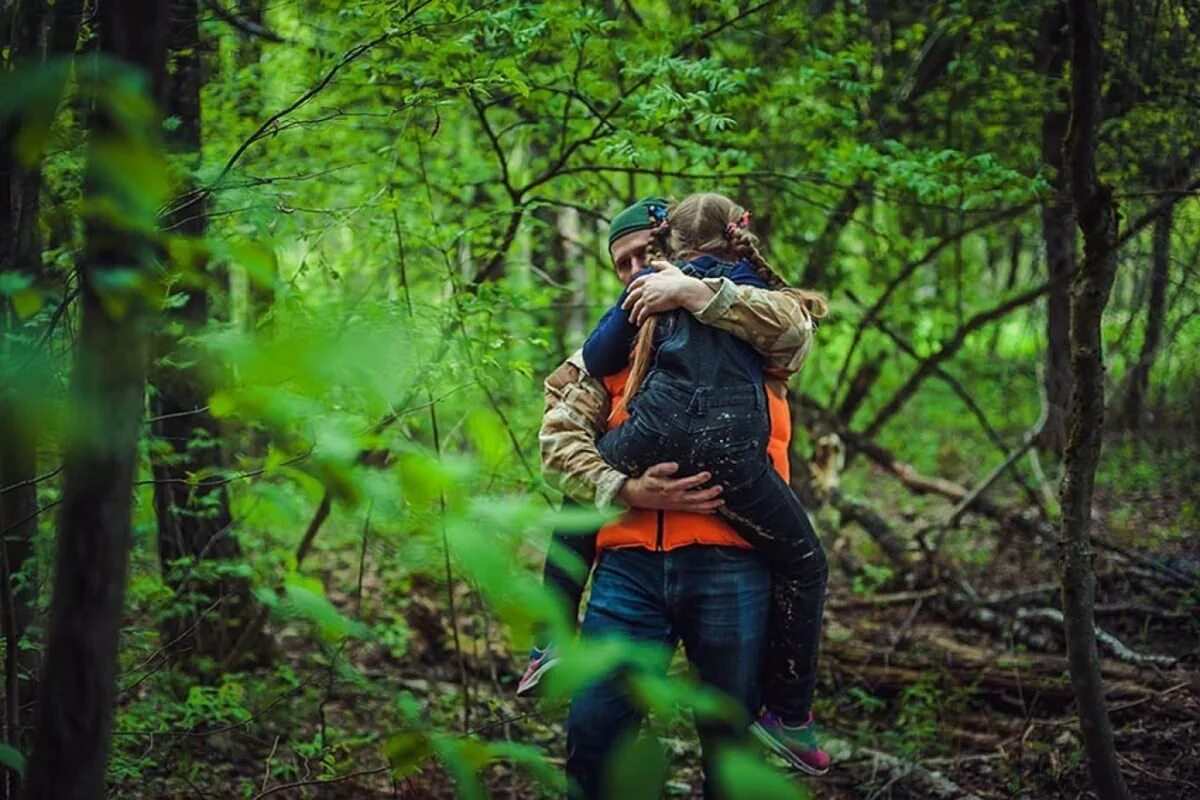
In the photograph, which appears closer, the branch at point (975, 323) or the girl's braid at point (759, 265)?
the girl's braid at point (759, 265)

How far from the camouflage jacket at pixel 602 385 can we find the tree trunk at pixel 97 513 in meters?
1.67

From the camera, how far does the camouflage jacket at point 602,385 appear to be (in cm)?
278

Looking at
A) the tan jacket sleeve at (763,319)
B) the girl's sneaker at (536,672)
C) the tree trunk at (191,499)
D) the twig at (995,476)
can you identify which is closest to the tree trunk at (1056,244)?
the twig at (995,476)

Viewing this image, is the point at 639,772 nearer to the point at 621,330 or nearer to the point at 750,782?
the point at 750,782

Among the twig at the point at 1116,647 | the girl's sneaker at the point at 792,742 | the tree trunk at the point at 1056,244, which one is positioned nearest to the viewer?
the girl's sneaker at the point at 792,742

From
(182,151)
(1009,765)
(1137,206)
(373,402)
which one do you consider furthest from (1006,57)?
(373,402)

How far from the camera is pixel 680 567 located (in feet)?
9.26

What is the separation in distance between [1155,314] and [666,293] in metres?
4.12

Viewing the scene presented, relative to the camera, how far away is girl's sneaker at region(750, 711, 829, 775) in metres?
2.95

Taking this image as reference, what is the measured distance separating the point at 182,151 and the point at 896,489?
778 centimetres

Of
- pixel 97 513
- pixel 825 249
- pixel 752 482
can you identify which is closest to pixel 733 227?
pixel 752 482

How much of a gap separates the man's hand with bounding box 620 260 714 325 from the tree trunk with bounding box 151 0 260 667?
68.3 inches

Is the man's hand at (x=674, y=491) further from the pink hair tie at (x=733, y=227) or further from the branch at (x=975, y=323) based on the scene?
the branch at (x=975, y=323)

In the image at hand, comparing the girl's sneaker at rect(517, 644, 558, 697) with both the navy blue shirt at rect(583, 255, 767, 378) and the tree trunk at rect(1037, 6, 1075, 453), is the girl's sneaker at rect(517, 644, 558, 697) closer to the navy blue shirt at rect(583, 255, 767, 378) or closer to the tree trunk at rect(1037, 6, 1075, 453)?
the navy blue shirt at rect(583, 255, 767, 378)
